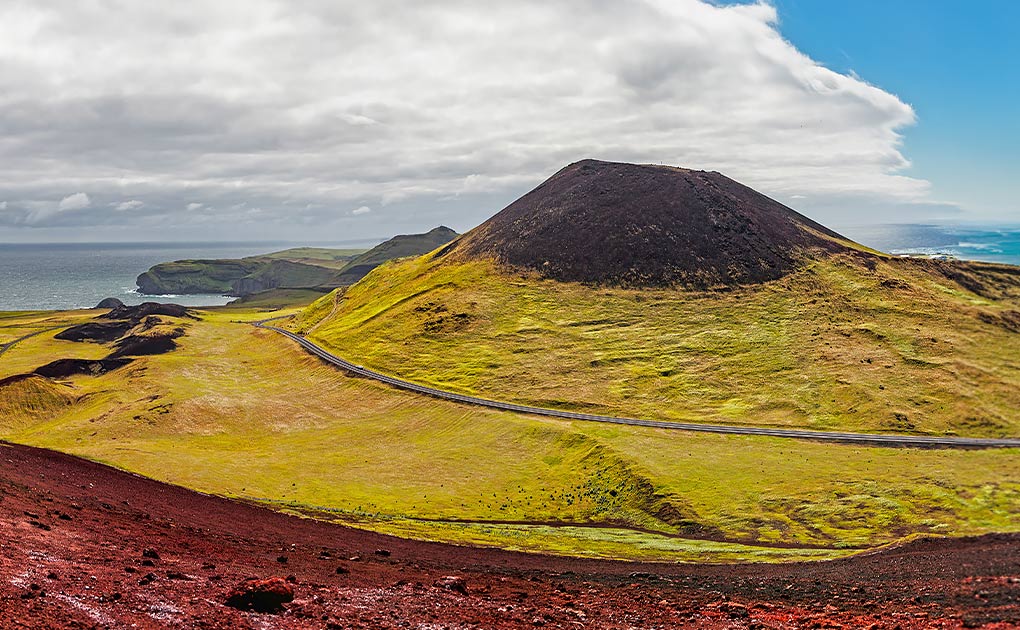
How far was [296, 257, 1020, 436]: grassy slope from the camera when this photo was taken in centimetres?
10569

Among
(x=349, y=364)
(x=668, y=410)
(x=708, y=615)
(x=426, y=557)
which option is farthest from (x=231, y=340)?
(x=708, y=615)

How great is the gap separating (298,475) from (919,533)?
213 feet

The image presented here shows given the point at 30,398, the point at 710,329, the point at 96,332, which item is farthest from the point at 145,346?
the point at 710,329

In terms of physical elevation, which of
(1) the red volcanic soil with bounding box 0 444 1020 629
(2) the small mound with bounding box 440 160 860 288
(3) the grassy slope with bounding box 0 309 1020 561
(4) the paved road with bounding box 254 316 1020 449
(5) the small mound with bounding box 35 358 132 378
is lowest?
(3) the grassy slope with bounding box 0 309 1020 561

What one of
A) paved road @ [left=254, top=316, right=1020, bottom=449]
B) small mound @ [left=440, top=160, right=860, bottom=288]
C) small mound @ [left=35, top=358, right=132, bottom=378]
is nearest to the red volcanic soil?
paved road @ [left=254, top=316, right=1020, bottom=449]

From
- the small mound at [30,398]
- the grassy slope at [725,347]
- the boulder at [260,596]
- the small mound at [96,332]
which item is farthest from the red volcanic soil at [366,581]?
the small mound at [96,332]

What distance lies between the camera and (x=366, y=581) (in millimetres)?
30047

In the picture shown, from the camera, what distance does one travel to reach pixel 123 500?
38344 mm

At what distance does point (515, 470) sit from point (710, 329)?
79.3 m

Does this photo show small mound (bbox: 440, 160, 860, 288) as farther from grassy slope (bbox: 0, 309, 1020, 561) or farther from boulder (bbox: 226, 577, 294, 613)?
boulder (bbox: 226, 577, 294, 613)

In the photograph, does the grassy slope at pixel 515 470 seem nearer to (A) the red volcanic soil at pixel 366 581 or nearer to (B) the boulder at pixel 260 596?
(A) the red volcanic soil at pixel 366 581

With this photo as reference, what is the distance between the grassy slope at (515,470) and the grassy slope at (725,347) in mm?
15017

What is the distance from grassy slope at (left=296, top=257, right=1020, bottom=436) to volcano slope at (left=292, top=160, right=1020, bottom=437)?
0.50 metres

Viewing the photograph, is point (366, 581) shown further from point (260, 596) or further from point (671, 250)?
point (671, 250)
